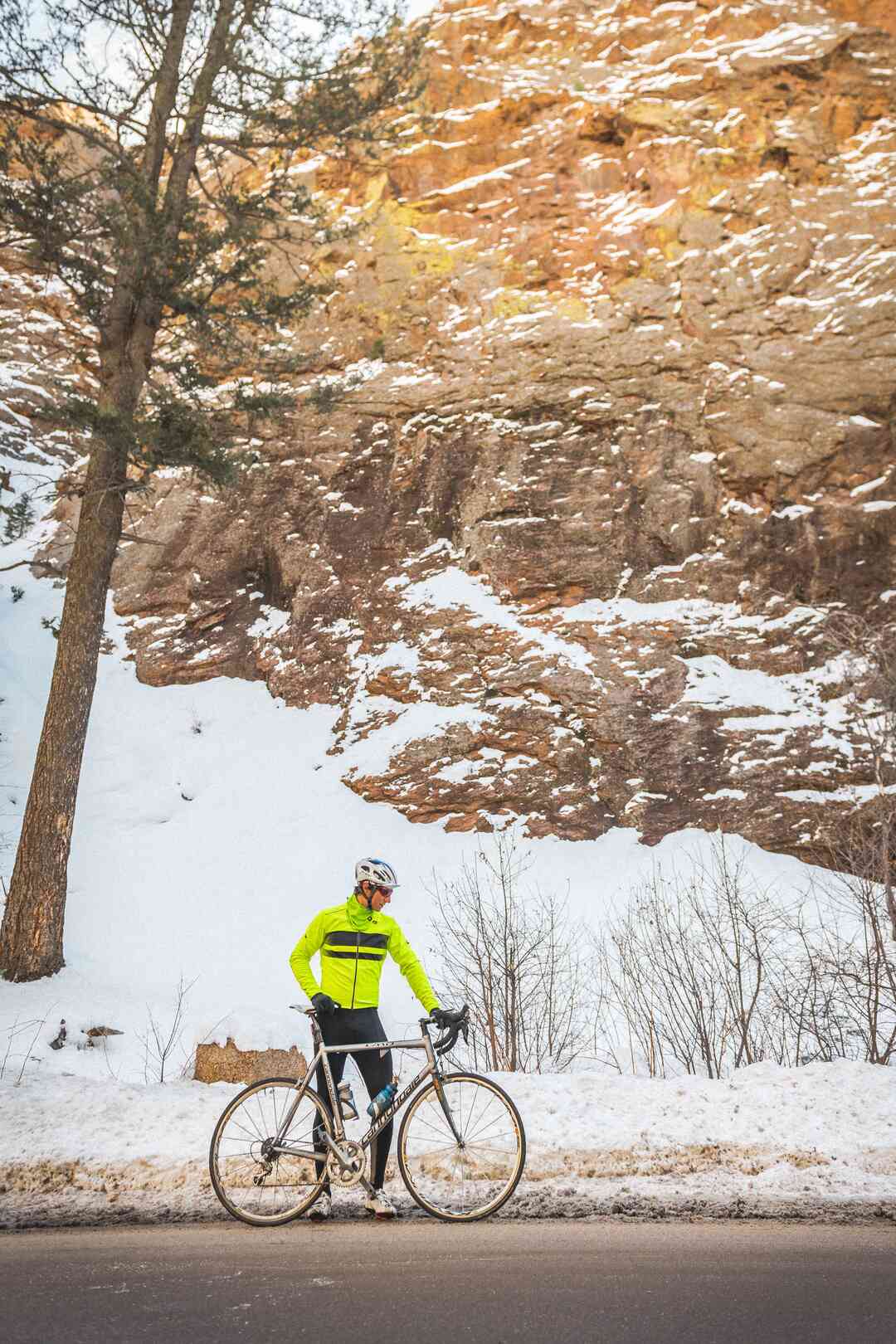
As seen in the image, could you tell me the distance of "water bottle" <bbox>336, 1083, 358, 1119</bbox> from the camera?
5078 millimetres

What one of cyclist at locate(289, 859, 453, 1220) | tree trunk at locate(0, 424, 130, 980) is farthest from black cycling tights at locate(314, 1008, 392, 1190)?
tree trunk at locate(0, 424, 130, 980)

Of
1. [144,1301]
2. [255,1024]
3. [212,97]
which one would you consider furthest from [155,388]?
[144,1301]

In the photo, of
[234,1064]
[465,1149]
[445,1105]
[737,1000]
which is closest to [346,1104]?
[445,1105]

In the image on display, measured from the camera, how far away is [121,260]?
10375 mm

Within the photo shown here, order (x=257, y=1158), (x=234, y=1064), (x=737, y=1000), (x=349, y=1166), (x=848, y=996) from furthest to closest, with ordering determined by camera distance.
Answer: (x=737, y=1000)
(x=848, y=996)
(x=234, y=1064)
(x=257, y=1158)
(x=349, y=1166)

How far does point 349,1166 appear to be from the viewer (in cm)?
494

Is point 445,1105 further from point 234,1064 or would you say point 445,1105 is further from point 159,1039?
point 159,1039

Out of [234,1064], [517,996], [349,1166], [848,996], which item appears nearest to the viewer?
[349,1166]

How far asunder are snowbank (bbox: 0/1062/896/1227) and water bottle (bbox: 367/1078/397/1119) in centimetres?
33

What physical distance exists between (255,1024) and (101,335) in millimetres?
8373

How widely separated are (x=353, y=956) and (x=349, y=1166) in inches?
42.7

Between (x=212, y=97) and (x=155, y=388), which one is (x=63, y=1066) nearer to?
(x=155, y=388)

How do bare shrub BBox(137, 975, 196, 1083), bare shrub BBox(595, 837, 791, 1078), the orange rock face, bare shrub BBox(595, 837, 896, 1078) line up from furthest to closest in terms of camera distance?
the orange rock face
bare shrub BBox(595, 837, 791, 1078)
bare shrub BBox(137, 975, 196, 1083)
bare shrub BBox(595, 837, 896, 1078)

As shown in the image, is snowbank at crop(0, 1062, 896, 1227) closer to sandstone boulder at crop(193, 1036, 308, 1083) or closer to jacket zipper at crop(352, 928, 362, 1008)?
sandstone boulder at crop(193, 1036, 308, 1083)
